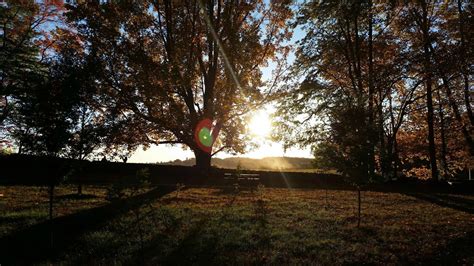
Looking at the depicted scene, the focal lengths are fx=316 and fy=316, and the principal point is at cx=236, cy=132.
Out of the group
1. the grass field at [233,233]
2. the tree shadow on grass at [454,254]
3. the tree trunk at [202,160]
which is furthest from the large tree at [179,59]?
the tree shadow on grass at [454,254]

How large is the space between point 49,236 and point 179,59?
1221cm

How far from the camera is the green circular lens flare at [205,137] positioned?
2094 cm

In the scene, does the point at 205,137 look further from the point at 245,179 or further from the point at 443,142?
the point at 443,142

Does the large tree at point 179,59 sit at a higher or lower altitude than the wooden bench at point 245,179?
higher

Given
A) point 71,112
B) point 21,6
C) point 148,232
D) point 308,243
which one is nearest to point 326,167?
point 308,243

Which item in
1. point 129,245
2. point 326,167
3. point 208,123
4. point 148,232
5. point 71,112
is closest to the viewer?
point 129,245

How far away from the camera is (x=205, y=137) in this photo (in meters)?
21.4

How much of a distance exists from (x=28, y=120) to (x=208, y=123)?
12.1 m

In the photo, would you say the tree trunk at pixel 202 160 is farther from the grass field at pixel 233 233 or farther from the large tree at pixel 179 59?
the grass field at pixel 233 233

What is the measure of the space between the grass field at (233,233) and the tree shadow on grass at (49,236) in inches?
0.9

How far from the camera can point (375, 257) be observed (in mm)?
7059

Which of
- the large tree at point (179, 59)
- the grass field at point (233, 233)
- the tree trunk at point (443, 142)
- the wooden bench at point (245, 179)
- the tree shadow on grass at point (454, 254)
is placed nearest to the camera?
the tree shadow on grass at point (454, 254)

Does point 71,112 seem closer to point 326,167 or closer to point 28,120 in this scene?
point 28,120

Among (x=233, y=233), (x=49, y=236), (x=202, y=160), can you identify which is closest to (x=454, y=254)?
(x=233, y=233)
